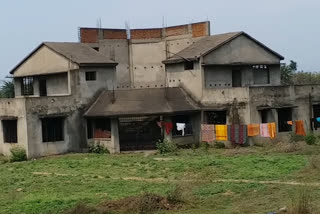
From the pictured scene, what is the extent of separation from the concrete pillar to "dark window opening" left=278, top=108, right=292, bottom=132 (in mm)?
10072

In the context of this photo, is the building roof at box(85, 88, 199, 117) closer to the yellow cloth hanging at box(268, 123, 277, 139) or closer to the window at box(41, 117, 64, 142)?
the window at box(41, 117, 64, 142)

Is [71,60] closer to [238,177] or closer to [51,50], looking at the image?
[51,50]

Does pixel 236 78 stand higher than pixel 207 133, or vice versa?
pixel 236 78

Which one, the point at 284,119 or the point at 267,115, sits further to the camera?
the point at 284,119

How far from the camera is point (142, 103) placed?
31438 millimetres

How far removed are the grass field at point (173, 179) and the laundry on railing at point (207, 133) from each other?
2.59 m

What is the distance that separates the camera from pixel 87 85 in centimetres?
3177

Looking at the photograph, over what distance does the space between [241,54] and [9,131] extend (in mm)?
15729

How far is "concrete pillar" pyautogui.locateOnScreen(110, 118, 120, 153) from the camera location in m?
30.5

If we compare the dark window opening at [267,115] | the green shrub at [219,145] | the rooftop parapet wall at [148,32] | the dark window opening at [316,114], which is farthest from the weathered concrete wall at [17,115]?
the dark window opening at [316,114]

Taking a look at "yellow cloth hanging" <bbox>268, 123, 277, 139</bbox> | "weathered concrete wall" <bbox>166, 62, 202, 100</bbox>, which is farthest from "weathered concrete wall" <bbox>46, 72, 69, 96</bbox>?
"yellow cloth hanging" <bbox>268, 123, 277, 139</bbox>

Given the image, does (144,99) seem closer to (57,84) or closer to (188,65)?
(188,65)

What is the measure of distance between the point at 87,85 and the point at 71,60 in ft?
6.10

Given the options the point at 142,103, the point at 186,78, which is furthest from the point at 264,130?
the point at 142,103
